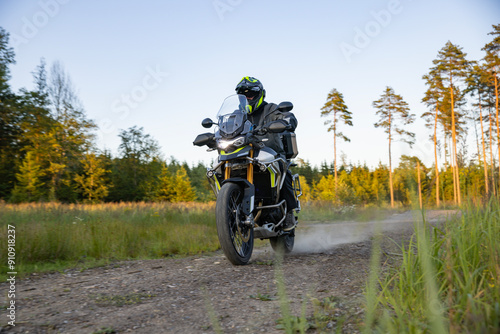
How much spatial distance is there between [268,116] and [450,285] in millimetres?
4122

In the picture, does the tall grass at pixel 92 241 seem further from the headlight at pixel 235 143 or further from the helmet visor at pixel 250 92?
the helmet visor at pixel 250 92

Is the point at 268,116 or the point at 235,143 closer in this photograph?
the point at 235,143

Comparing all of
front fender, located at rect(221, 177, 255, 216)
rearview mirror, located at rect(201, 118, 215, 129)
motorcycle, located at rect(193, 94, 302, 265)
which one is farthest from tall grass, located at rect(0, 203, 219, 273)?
rearview mirror, located at rect(201, 118, 215, 129)

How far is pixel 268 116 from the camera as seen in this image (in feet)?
17.6

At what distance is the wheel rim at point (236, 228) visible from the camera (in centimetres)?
435

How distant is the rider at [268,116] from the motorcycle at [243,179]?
170 mm

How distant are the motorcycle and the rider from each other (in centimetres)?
17

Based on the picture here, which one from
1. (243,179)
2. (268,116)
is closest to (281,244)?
(243,179)

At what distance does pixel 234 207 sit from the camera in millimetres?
4434

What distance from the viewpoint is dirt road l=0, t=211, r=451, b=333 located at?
2338mm

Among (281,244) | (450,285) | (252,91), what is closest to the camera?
(450,285)

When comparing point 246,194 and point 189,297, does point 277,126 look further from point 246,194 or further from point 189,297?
point 189,297

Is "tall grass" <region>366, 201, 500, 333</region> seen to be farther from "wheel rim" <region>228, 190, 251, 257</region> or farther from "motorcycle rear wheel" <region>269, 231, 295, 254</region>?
"motorcycle rear wheel" <region>269, 231, 295, 254</region>

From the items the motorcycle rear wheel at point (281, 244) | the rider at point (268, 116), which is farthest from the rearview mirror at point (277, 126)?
the motorcycle rear wheel at point (281, 244)
